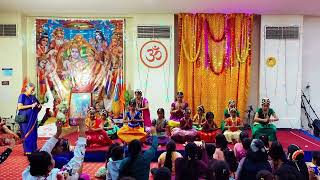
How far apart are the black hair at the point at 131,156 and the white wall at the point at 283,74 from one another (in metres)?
6.89

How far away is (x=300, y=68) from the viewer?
1030 cm

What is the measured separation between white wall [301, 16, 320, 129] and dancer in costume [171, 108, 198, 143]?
411 cm

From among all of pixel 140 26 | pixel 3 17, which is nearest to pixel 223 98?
pixel 140 26

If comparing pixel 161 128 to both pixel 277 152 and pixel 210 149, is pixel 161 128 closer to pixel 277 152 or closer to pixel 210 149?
pixel 210 149

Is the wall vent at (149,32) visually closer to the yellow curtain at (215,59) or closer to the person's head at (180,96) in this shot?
the yellow curtain at (215,59)

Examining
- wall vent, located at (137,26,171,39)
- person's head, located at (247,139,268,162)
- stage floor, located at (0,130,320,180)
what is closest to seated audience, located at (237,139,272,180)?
person's head, located at (247,139,268,162)

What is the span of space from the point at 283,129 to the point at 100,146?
5.05m

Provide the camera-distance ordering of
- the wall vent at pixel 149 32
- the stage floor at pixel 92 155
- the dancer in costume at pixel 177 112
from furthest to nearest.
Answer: the wall vent at pixel 149 32 < the dancer in costume at pixel 177 112 < the stage floor at pixel 92 155

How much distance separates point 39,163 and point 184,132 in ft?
17.3

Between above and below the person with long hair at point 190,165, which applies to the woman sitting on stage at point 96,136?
below

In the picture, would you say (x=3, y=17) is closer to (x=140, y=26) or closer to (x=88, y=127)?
(x=140, y=26)

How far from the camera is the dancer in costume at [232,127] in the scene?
8.11 m

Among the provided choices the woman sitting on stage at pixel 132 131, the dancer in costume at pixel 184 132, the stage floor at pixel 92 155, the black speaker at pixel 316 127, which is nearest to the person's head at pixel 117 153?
the stage floor at pixel 92 155

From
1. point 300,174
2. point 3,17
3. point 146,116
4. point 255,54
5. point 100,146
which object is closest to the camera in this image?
point 300,174
